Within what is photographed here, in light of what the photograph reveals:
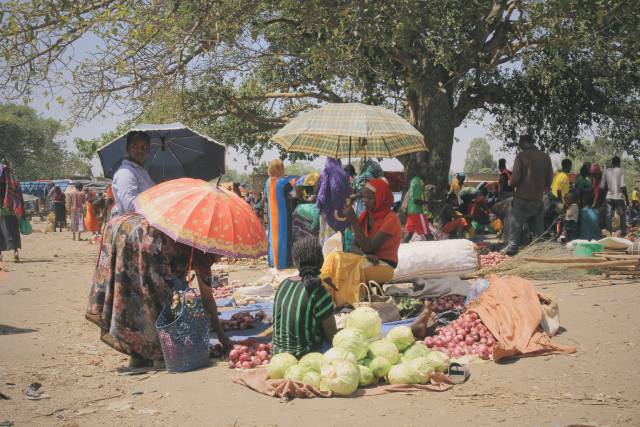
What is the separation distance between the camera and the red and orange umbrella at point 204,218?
4496 millimetres

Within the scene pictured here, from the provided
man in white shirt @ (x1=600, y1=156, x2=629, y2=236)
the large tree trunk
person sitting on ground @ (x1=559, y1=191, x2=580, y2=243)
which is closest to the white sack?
person sitting on ground @ (x1=559, y1=191, x2=580, y2=243)

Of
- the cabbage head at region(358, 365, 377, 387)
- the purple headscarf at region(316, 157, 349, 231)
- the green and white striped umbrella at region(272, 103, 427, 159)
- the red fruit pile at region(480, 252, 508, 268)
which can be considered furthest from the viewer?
the purple headscarf at region(316, 157, 349, 231)

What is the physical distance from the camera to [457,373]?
14.0ft

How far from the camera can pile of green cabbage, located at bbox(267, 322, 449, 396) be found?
13.1 feet

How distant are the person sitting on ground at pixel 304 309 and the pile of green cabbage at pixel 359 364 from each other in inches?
8.3

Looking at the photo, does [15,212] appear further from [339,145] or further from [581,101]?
[581,101]

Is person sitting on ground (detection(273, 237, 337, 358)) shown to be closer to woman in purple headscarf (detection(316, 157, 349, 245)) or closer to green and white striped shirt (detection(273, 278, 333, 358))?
green and white striped shirt (detection(273, 278, 333, 358))

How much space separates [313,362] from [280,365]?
9.5 inches

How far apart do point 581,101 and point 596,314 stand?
417 inches

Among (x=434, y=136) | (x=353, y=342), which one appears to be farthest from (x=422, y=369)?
(x=434, y=136)

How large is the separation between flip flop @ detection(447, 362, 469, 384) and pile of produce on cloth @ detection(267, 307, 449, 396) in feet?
0.15

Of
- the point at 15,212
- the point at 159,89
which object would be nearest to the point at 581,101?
the point at 159,89

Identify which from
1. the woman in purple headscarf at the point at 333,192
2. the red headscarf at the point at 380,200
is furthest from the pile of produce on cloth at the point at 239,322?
the woman in purple headscarf at the point at 333,192

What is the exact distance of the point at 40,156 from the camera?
5894 cm
